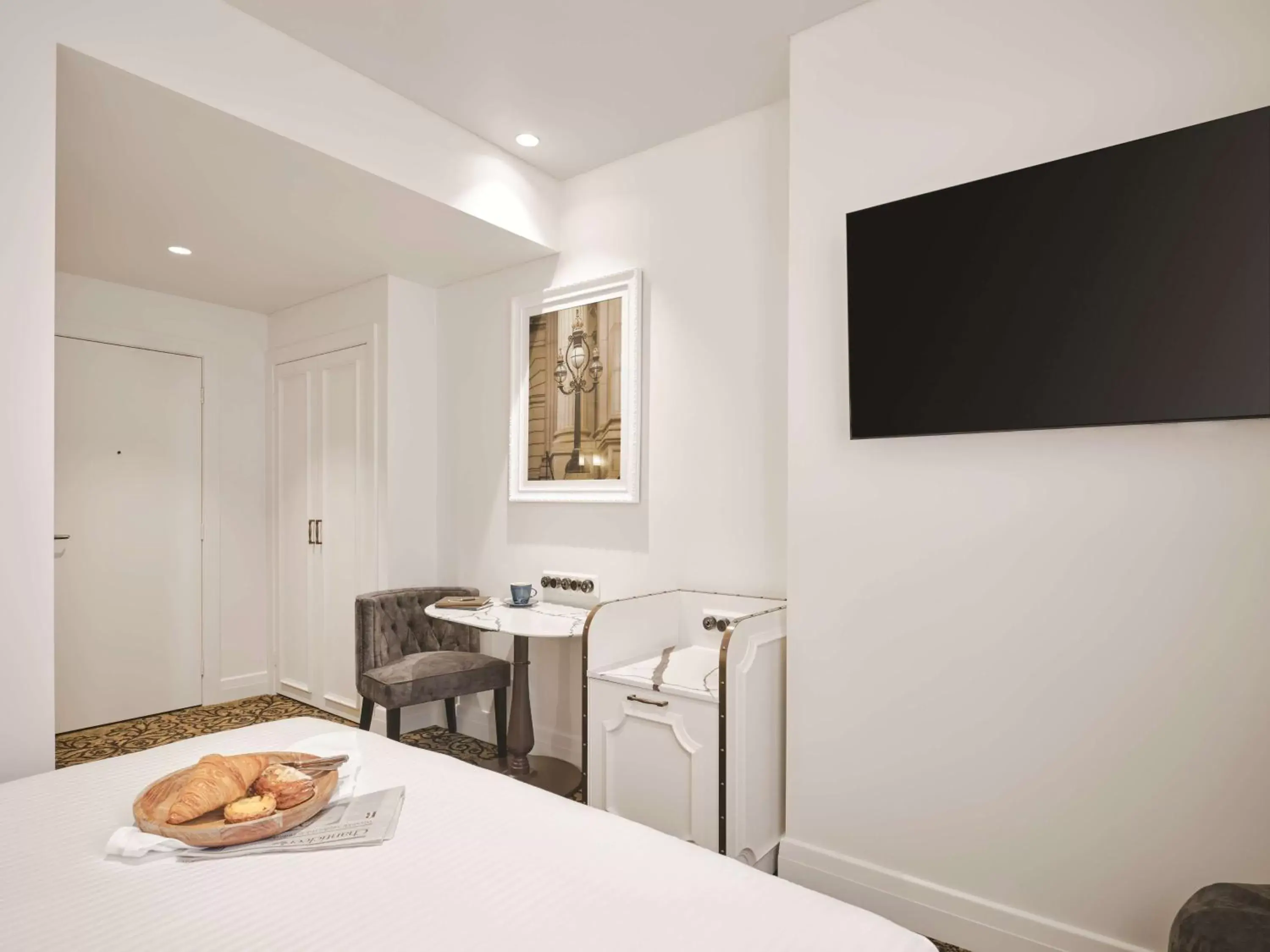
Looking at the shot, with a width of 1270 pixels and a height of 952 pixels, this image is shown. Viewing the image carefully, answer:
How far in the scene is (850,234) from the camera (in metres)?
2.21

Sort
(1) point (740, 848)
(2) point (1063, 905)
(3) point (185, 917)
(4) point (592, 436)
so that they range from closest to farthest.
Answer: (3) point (185, 917) < (2) point (1063, 905) < (1) point (740, 848) < (4) point (592, 436)

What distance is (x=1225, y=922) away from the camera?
4.33 feet

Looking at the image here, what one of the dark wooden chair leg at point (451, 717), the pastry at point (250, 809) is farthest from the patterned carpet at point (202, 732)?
the pastry at point (250, 809)

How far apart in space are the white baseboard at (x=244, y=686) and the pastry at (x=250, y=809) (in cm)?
360

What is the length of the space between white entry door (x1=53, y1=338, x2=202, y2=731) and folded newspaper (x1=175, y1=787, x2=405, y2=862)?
131 inches

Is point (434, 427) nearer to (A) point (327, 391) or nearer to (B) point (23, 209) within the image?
(A) point (327, 391)

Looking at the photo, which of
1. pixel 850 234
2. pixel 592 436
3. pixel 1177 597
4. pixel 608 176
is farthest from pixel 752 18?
pixel 1177 597

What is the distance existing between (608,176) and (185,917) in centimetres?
309

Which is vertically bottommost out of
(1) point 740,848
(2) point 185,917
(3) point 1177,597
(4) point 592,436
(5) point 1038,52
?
(1) point 740,848

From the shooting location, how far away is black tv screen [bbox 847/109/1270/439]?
1628 mm

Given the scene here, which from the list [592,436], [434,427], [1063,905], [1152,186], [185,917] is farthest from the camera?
[434,427]

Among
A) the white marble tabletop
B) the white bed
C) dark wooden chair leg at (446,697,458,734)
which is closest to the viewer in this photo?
the white bed

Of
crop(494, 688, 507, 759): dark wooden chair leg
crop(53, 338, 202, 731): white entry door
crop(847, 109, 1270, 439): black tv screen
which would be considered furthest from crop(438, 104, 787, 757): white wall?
crop(53, 338, 202, 731): white entry door

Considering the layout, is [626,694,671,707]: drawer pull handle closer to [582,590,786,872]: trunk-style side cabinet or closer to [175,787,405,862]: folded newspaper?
[582,590,786,872]: trunk-style side cabinet
